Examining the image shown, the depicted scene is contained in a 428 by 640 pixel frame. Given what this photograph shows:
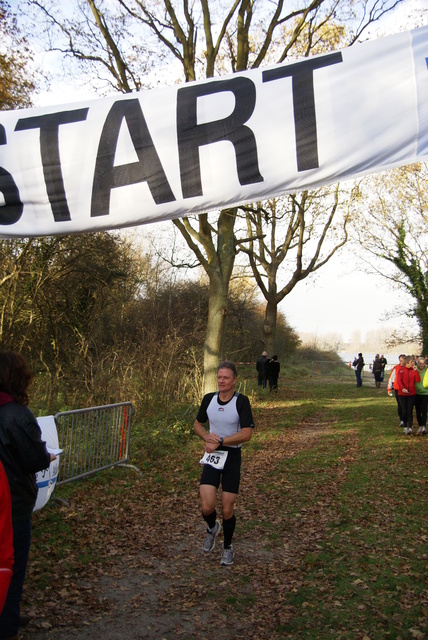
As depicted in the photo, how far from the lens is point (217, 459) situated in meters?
6.32

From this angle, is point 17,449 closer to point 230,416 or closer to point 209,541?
point 230,416

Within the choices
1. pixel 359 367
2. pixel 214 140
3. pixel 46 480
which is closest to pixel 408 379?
pixel 46 480

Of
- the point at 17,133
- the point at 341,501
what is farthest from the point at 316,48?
the point at 17,133

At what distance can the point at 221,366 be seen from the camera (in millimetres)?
6387

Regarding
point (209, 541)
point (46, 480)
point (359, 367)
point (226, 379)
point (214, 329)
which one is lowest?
point (209, 541)

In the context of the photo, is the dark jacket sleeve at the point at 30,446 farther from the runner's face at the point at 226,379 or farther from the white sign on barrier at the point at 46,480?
the runner's face at the point at 226,379

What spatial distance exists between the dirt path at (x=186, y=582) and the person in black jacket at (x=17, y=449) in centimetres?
78

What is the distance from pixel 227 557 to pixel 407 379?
10.6 metres

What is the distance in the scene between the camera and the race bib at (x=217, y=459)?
6.28 meters

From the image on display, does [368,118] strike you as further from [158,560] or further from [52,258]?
[52,258]

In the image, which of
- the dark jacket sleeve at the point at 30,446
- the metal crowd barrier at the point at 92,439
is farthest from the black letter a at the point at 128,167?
the metal crowd barrier at the point at 92,439

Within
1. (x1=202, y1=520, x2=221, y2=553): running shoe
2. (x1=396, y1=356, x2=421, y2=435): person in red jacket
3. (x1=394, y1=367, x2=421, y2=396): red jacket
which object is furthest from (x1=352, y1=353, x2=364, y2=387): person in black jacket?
(x1=202, y1=520, x2=221, y2=553): running shoe

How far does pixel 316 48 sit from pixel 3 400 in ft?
63.9

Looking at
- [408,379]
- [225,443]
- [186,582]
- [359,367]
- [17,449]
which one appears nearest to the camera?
[17,449]
